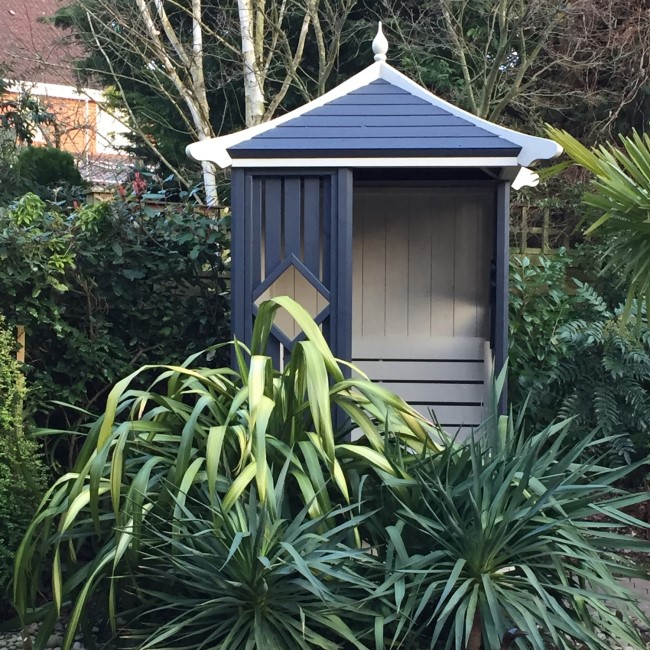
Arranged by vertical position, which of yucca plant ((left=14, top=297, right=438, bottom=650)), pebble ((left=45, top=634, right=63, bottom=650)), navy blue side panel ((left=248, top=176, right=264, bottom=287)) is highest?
navy blue side panel ((left=248, top=176, right=264, bottom=287))

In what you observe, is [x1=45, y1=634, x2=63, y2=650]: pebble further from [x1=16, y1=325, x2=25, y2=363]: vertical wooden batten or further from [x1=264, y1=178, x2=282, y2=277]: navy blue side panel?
[x1=264, y1=178, x2=282, y2=277]: navy blue side panel

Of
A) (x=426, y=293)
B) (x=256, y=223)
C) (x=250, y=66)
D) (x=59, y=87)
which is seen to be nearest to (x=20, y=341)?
(x=256, y=223)

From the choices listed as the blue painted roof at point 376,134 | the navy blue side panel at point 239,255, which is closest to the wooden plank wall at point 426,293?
the blue painted roof at point 376,134

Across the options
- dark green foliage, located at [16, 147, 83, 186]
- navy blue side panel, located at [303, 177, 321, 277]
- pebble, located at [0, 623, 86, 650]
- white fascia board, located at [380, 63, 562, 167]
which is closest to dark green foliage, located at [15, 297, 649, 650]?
pebble, located at [0, 623, 86, 650]

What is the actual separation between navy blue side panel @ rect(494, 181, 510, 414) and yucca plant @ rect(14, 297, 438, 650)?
37.4 inches

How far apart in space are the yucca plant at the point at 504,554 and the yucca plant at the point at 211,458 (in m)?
0.23

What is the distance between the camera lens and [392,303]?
4.79 metres

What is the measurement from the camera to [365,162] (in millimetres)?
3426

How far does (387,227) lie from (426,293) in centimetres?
50

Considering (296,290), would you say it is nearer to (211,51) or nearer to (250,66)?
(250,66)

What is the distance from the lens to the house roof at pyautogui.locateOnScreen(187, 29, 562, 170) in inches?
133

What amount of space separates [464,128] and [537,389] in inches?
85.4

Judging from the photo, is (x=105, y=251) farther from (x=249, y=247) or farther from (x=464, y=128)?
(x=464, y=128)

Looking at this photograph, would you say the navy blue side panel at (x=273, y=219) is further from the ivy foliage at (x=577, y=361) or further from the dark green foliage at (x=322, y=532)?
the ivy foliage at (x=577, y=361)
